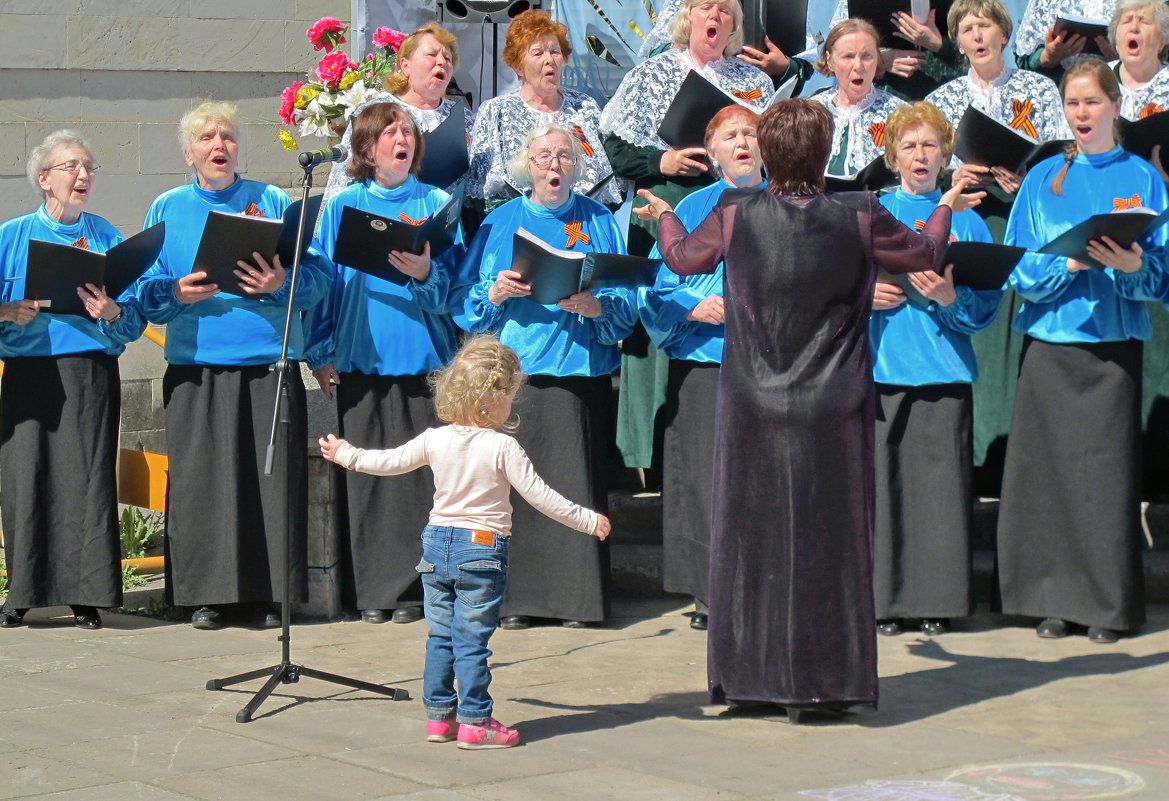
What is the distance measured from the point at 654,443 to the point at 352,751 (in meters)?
3.29

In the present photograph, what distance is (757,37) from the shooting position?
30.3 ft

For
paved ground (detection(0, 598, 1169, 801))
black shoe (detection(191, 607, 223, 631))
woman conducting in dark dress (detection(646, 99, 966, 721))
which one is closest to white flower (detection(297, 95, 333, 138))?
black shoe (detection(191, 607, 223, 631))

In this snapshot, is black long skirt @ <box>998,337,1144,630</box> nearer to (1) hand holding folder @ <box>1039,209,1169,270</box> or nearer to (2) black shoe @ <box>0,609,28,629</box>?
(1) hand holding folder @ <box>1039,209,1169,270</box>

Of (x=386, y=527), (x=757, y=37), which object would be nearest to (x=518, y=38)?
(x=757, y=37)

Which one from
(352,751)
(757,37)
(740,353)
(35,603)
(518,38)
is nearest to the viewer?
(352,751)

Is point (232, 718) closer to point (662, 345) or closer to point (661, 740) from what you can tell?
point (661, 740)

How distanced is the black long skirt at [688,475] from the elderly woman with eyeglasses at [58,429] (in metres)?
2.24

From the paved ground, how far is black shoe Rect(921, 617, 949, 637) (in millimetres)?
79

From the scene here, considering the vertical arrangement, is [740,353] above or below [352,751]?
above

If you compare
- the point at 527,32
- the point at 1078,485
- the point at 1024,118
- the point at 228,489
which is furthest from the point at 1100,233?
the point at 228,489

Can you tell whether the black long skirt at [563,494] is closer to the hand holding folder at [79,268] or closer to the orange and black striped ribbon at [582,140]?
the orange and black striped ribbon at [582,140]

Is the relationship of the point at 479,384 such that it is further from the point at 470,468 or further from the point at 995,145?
the point at 995,145

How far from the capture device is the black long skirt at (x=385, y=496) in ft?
24.7

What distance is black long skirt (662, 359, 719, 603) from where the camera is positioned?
7438 millimetres
